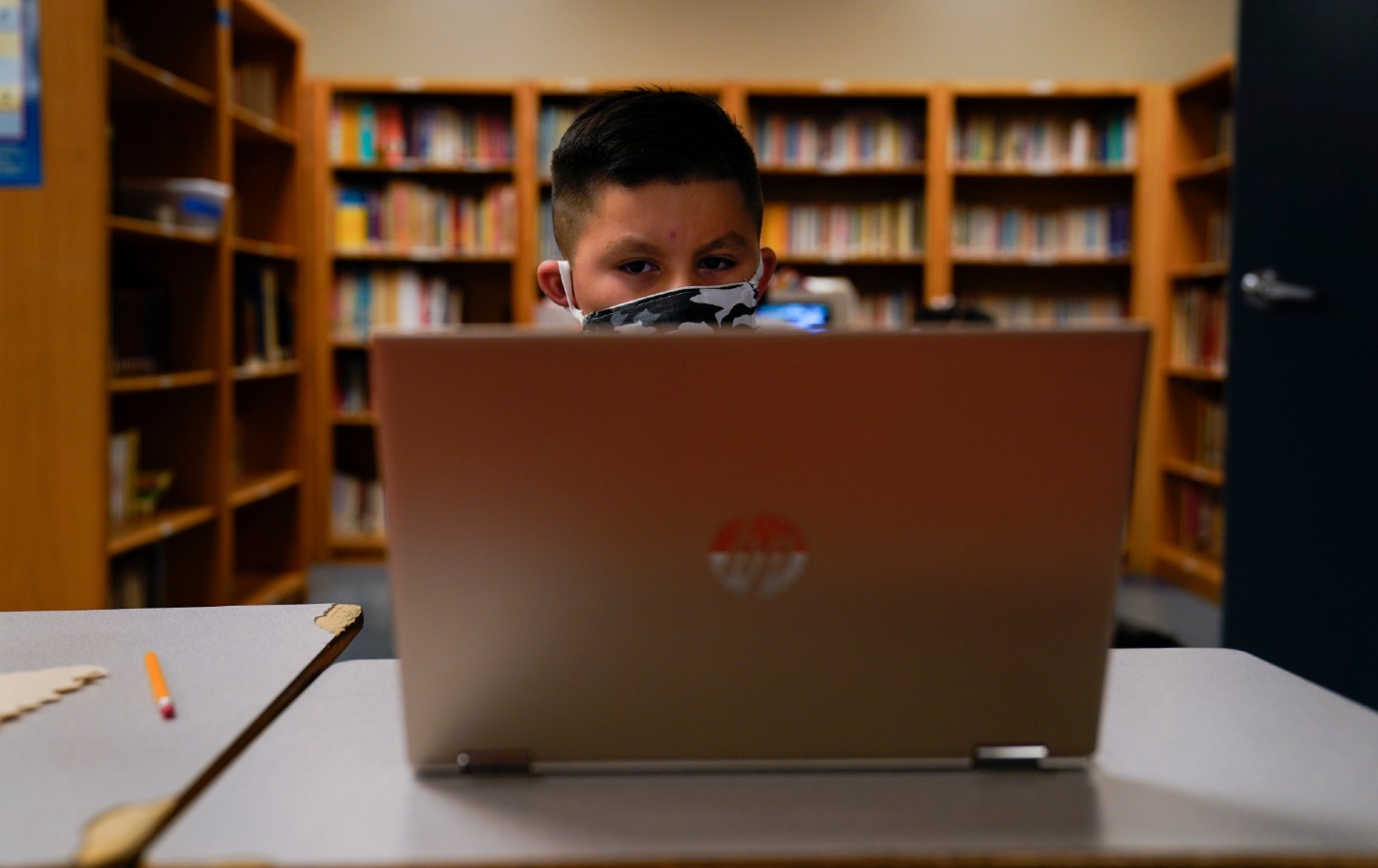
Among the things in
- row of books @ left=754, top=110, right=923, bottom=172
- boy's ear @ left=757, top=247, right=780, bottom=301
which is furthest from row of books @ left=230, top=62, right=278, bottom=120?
boy's ear @ left=757, top=247, right=780, bottom=301

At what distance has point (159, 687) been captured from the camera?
2.94 feet

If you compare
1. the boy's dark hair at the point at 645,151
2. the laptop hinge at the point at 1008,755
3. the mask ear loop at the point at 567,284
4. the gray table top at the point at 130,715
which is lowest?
the gray table top at the point at 130,715

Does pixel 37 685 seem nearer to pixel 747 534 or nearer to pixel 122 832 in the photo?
pixel 122 832

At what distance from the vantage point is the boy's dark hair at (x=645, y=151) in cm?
153

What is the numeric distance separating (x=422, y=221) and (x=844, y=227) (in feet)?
6.14

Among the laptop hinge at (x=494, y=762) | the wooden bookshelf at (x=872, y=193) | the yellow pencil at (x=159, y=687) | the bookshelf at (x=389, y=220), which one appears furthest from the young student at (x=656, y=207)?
the bookshelf at (x=389, y=220)

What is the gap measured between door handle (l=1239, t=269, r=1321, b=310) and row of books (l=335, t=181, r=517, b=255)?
3.48m

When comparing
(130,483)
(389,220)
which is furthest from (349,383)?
(130,483)

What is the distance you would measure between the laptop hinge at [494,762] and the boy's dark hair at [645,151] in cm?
94

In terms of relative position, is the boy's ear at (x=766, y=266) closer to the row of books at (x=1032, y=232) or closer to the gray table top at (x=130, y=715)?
the gray table top at (x=130, y=715)

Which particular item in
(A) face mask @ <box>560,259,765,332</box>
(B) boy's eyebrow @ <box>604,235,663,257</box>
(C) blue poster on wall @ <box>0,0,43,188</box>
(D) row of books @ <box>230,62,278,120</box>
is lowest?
(A) face mask @ <box>560,259,765,332</box>

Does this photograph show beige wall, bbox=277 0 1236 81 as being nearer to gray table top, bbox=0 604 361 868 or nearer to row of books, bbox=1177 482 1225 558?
row of books, bbox=1177 482 1225 558

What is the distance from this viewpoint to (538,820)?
670 mm

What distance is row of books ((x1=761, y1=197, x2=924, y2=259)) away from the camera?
17.5ft
